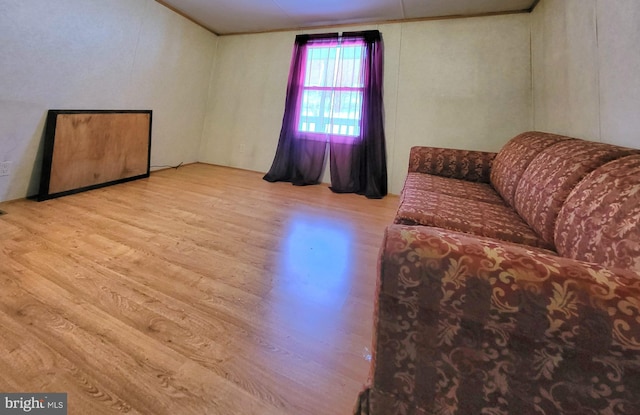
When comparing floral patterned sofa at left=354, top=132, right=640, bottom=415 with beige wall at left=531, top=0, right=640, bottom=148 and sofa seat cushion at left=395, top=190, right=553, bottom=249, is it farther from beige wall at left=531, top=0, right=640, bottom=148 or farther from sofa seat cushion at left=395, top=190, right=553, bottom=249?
beige wall at left=531, top=0, right=640, bottom=148

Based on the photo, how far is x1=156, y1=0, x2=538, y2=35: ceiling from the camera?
9.34 feet

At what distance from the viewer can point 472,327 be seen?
23.1 inches

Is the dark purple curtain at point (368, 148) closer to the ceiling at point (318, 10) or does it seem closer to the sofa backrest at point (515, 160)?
the ceiling at point (318, 10)

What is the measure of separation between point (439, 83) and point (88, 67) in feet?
12.2

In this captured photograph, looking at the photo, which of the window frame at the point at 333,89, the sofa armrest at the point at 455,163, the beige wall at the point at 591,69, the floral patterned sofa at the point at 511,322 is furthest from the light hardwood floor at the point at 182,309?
the window frame at the point at 333,89

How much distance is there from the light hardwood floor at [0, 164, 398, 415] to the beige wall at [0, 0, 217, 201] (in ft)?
2.21

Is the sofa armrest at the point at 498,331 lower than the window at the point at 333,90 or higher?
lower

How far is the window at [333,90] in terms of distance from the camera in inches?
135

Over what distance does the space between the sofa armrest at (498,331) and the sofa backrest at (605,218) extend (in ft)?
0.78

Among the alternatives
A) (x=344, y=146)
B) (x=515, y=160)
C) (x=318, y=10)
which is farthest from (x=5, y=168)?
(x=515, y=160)

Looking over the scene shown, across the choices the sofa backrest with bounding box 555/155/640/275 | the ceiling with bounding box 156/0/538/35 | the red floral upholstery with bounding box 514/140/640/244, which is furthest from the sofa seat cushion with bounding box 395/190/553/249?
the ceiling with bounding box 156/0/538/35

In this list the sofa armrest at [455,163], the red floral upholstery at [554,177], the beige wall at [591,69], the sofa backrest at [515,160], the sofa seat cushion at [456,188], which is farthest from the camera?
the sofa armrest at [455,163]

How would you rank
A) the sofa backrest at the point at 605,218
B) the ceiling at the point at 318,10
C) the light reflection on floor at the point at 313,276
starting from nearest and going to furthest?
1. the sofa backrest at the point at 605,218
2. the light reflection on floor at the point at 313,276
3. the ceiling at the point at 318,10

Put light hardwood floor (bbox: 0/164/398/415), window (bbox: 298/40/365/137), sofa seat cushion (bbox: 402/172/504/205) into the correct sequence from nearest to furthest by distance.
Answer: light hardwood floor (bbox: 0/164/398/415) < sofa seat cushion (bbox: 402/172/504/205) < window (bbox: 298/40/365/137)
